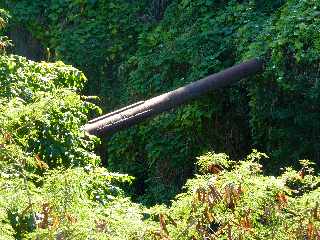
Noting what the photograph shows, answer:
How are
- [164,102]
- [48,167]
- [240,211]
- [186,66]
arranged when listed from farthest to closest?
[186,66], [164,102], [48,167], [240,211]

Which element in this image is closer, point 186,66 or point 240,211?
point 240,211

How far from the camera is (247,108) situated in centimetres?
876

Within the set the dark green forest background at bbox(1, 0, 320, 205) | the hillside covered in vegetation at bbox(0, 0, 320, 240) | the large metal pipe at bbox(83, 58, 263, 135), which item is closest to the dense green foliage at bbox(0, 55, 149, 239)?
the hillside covered in vegetation at bbox(0, 0, 320, 240)

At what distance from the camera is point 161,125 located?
945cm

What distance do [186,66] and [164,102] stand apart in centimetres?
219

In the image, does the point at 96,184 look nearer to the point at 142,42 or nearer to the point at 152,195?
the point at 152,195

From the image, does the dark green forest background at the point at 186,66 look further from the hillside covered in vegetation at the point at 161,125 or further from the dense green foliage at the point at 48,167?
the dense green foliage at the point at 48,167

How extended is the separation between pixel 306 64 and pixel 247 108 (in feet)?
4.27

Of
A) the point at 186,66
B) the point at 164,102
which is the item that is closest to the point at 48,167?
the point at 164,102

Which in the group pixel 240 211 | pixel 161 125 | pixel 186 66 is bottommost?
pixel 161 125

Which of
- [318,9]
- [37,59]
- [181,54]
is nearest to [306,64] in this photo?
[318,9]

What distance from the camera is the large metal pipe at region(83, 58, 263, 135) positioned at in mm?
6961

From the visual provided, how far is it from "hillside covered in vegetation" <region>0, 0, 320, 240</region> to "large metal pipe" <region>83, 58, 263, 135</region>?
0.16 m

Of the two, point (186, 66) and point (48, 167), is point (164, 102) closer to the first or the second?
point (186, 66)
